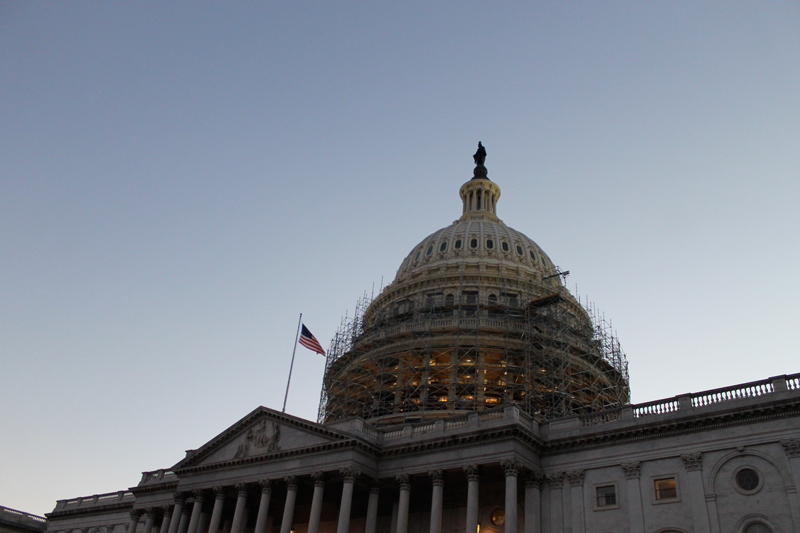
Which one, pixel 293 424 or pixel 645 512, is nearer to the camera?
pixel 645 512

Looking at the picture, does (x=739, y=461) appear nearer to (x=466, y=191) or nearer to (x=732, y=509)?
(x=732, y=509)

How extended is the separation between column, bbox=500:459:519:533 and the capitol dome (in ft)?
49.3

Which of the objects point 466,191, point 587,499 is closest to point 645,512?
point 587,499

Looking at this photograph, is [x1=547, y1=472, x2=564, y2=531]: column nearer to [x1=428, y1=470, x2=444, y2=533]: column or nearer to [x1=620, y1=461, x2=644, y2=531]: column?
[x1=620, y1=461, x2=644, y2=531]: column

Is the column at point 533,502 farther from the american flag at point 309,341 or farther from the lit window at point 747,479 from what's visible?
the american flag at point 309,341

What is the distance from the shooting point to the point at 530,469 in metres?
41.1

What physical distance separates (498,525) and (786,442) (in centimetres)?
1628

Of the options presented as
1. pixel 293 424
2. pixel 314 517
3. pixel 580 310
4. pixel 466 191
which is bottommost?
pixel 314 517

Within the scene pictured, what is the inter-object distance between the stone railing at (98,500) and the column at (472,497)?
3782cm

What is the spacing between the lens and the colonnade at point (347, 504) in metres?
39.7

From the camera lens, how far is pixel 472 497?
40.2 meters

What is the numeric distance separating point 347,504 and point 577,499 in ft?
43.2

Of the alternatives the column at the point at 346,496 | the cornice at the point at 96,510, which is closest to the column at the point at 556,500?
the column at the point at 346,496

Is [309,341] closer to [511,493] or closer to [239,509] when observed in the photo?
[239,509]
